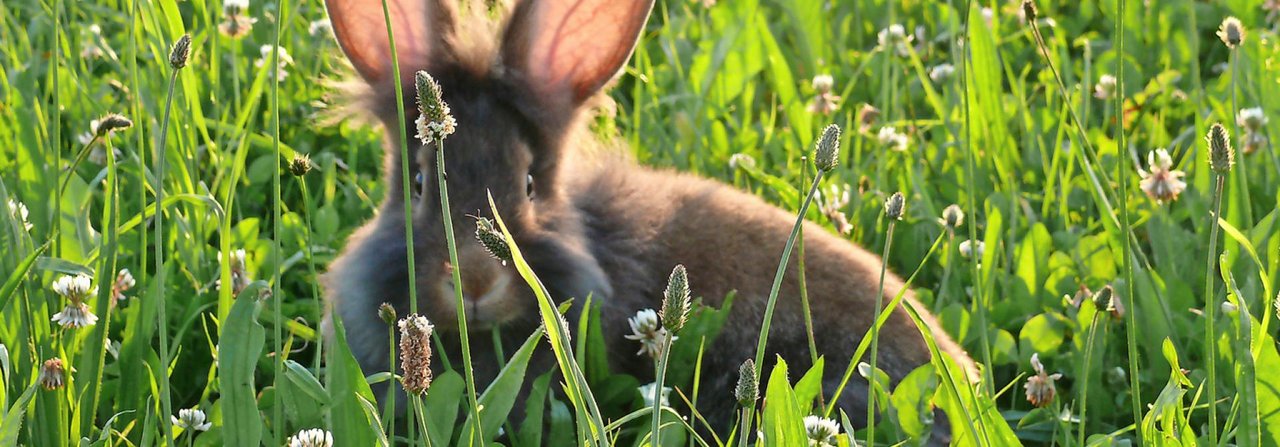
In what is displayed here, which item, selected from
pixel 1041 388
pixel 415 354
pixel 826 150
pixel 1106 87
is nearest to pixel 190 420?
pixel 415 354

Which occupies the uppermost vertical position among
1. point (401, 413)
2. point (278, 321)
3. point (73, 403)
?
point (278, 321)

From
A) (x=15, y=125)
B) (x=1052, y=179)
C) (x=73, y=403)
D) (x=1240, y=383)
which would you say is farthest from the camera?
(x=1052, y=179)

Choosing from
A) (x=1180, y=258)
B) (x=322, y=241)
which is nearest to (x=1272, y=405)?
(x=1180, y=258)

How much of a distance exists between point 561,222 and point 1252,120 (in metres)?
2.11

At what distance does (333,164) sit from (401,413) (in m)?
1.34

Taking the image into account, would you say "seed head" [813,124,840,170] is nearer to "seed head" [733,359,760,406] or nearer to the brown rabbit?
"seed head" [733,359,760,406]

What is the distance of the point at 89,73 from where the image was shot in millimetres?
5430

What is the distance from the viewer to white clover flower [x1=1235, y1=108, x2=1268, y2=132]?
4.62m

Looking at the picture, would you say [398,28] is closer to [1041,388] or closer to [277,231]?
[277,231]

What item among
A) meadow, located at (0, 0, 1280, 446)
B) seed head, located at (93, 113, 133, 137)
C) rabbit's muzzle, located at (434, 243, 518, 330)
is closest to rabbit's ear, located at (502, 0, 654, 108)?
meadow, located at (0, 0, 1280, 446)

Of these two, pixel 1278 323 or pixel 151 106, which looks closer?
pixel 1278 323

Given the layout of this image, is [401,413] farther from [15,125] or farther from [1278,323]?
[1278,323]

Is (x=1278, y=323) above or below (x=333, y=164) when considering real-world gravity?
below

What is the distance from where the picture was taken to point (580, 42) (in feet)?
13.9
